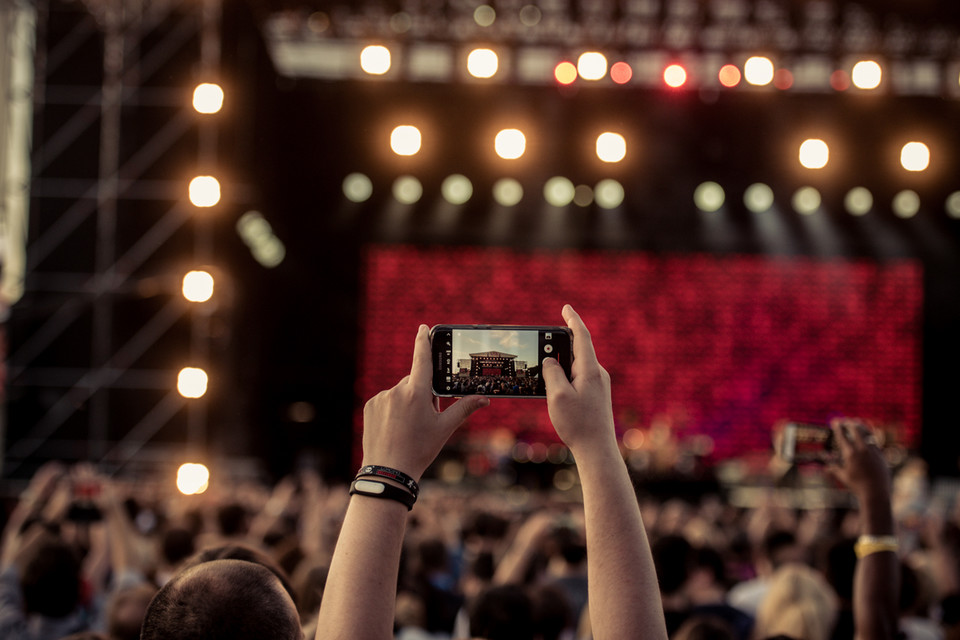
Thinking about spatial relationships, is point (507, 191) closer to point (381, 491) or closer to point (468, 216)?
point (468, 216)

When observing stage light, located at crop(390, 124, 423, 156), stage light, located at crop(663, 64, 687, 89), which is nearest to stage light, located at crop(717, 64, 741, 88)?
stage light, located at crop(663, 64, 687, 89)

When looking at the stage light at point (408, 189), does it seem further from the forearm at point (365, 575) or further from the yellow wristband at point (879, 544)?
the forearm at point (365, 575)

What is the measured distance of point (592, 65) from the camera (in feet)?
30.8

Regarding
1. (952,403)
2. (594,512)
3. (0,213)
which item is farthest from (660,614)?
(952,403)

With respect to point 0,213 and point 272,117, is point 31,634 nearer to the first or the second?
point 0,213

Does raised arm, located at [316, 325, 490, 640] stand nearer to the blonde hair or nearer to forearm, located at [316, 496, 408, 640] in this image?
forearm, located at [316, 496, 408, 640]

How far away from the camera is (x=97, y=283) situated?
11.3m

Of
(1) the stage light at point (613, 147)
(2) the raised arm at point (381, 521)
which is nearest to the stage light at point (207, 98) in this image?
(1) the stage light at point (613, 147)

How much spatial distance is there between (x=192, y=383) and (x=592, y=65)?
207 inches

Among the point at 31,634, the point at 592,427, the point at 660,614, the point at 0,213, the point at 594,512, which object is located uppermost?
the point at 0,213

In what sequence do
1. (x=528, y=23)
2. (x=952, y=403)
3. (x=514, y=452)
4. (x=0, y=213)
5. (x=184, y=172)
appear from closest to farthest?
1. (x=0, y=213)
2. (x=528, y=23)
3. (x=184, y=172)
4. (x=514, y=452)
5. (x=952, y=403)

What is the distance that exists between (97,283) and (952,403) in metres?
14.4

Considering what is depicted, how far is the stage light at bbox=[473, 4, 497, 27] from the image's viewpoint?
1095 cm

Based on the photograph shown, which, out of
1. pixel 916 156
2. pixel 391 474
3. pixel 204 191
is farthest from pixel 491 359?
pixel 916 156
